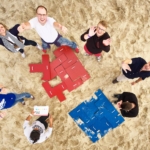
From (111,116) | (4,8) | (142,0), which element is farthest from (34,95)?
(142,0)

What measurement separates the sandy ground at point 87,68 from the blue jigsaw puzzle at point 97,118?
0.29 ft

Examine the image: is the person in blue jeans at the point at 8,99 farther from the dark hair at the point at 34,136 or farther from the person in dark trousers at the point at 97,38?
the person in dark trousers at the point at 97,38

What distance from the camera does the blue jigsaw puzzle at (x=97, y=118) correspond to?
12.3 feet

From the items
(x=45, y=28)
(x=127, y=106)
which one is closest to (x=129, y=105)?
(x=127, y=106)

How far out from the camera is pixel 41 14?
2775 mm

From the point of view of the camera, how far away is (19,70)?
3.80 metres

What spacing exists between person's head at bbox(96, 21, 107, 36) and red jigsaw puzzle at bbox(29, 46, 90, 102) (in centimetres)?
99

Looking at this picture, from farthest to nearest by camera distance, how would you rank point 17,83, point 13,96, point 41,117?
1. point 17,83
2. point 41,117
3. point 13,96

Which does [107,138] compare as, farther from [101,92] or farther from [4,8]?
[4,8]

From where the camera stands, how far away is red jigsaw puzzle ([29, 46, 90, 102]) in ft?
12.4

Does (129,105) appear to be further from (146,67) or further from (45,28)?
(45,28)

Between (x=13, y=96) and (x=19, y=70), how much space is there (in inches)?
26.9

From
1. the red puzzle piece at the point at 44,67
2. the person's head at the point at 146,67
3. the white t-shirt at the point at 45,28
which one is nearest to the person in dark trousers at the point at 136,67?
the person's head at the point at 146,67

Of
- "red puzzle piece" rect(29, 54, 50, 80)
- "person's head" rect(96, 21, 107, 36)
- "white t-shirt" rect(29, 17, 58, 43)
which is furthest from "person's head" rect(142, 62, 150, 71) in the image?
"red puzzle piece" rect(29, 54, 50, 80)
